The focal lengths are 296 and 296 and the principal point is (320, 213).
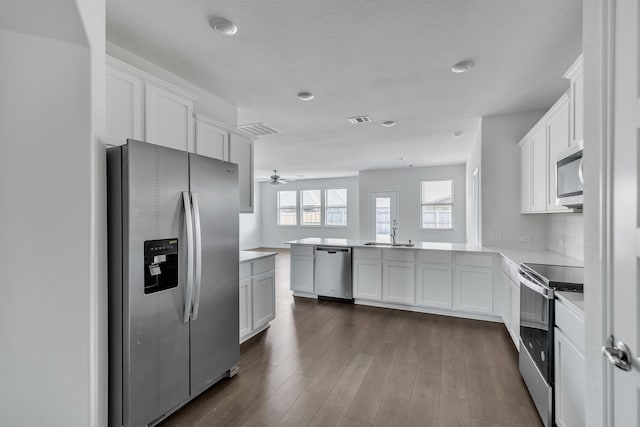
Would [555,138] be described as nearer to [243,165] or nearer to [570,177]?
[570,177]

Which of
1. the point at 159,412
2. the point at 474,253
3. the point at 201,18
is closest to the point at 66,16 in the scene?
the point at 201,18

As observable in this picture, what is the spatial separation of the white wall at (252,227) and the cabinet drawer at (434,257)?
762 centimetres

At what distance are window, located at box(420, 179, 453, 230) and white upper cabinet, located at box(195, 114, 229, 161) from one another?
6.77 metres

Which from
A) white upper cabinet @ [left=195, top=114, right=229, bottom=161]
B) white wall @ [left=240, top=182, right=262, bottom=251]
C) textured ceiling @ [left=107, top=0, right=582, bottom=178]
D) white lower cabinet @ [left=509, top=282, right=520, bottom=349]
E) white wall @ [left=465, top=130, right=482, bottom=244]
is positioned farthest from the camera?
white wall @ [left=240, top=182, right=262, bottom=251]

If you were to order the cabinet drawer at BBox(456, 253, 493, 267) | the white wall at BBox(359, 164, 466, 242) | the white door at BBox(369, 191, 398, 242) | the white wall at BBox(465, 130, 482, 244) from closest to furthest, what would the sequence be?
1. the cabinet drawer at BBox(456, 253, 493, 267)
2. the white wall at BBox(465, 130, 482, 244)
3. the white wall at BBox(359, 164, 466, 242)
4. the white door at BBox(369, 191, 398, 242)

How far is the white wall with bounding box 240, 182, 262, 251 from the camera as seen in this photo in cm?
1081

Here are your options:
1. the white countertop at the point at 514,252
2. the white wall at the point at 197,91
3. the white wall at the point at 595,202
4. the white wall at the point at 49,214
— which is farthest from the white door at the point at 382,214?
the white wall at the point at 49,214

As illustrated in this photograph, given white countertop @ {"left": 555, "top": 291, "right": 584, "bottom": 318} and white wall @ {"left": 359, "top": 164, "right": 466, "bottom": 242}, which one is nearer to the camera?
white countertop @ {"left": 555, "top": 291, "right": 584, "bottom": 318}

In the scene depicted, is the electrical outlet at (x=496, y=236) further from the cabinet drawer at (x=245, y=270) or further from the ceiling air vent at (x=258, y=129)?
the ceiling air vent at (x=258, y=129)

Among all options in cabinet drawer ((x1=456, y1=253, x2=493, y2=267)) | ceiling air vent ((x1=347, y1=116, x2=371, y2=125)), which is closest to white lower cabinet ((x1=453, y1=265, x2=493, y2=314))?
cabinet drawer ((x1=456, y1=253, x2=493, y2=267))

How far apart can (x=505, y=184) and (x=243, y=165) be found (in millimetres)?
3544

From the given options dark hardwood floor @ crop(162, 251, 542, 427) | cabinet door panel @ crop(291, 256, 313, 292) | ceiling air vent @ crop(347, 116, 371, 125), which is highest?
ceiling air vent @ crop(347, 116, 371, 125)

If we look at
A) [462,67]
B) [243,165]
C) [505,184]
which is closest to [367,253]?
[505,184]

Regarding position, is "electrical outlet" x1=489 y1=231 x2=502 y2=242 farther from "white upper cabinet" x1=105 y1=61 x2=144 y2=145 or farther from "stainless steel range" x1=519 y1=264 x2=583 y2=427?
"white upper cabinet" x1=105 y1=61 x2=144 y2=145
